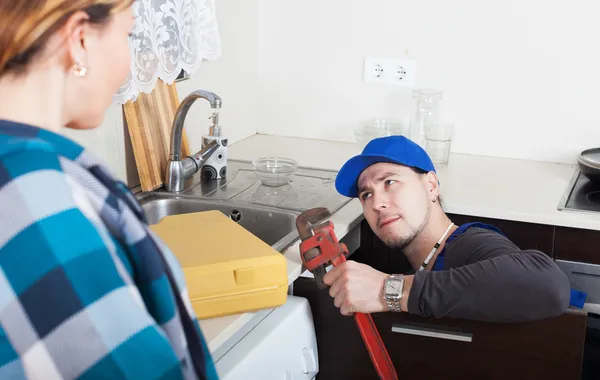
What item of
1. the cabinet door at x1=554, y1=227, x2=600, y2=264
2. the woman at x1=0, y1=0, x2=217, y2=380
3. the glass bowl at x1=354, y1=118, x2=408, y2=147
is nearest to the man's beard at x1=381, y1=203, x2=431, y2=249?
the cabinet door at x1=554, y1=227, x2=600, y2=264

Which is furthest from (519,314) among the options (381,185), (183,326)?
(183,326)

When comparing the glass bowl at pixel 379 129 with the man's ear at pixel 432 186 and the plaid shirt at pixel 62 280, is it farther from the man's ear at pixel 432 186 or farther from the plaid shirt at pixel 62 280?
the plaid shirt at pixel 62 280

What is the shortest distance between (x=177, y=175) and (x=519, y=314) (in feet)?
3.12

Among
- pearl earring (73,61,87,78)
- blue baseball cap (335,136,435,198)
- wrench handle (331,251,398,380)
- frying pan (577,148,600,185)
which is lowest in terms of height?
wrench handle (331,251,398,380)

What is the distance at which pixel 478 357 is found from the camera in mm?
1622

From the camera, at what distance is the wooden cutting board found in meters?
2.01

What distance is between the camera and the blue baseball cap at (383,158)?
6.06 ft

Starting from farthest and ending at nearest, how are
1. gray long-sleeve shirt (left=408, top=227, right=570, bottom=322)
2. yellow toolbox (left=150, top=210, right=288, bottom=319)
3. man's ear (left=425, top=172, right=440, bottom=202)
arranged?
man's ear (left=425, top=172, right=440, bottom=202)
gray long-sleeve shirt (left=408, top=227, right=570, bottom=322)
yellow toolbox (left=150, top=210, right=288, bottom=319)

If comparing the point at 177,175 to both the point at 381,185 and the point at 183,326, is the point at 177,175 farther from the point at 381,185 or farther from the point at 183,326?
the point at 183,326

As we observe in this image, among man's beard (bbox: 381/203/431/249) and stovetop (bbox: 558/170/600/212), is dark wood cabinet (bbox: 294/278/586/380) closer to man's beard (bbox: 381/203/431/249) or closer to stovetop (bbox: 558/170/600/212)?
man's beard (bbox: 381/203/431/249)

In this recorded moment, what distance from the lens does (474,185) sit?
2.20 metres

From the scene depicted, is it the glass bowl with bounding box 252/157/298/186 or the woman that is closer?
the woman

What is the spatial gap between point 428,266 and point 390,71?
930mm

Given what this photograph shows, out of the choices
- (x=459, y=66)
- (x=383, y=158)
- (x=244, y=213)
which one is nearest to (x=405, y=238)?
(x=383, y=158)
